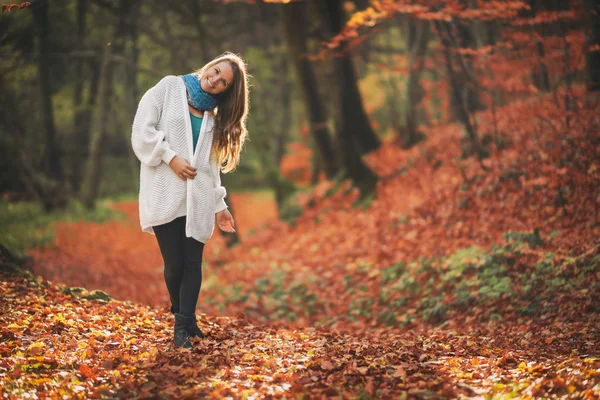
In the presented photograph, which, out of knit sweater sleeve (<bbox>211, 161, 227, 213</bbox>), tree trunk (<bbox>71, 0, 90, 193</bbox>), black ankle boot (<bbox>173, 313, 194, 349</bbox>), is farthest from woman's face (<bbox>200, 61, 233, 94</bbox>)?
tree trunk (<bbox>71, 0, 90, 193</bbox>)

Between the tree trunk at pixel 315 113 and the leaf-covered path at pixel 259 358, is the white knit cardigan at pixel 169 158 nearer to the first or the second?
the leaf-covered path at pixel 259 358

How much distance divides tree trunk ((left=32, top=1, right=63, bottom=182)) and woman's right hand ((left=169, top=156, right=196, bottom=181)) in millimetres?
10109

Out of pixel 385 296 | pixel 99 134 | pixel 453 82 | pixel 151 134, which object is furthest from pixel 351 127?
pixel 151 134

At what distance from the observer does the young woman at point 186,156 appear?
455 centimetres

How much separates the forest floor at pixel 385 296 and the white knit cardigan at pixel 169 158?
1.01 meters

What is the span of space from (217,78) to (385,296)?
4.29m

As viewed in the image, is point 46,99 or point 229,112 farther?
point 46,99

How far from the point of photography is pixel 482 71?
11617 millimetres

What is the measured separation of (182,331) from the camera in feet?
15.5

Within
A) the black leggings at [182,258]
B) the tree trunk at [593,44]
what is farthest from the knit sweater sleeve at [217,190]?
the tree trunk at [593,44]

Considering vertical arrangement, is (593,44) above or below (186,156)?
above

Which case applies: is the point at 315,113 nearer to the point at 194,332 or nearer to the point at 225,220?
the point at 225,220

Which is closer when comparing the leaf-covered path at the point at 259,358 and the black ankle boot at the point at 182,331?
the leaf-covered path at the point at 259,358

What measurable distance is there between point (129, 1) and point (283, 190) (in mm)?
6370
